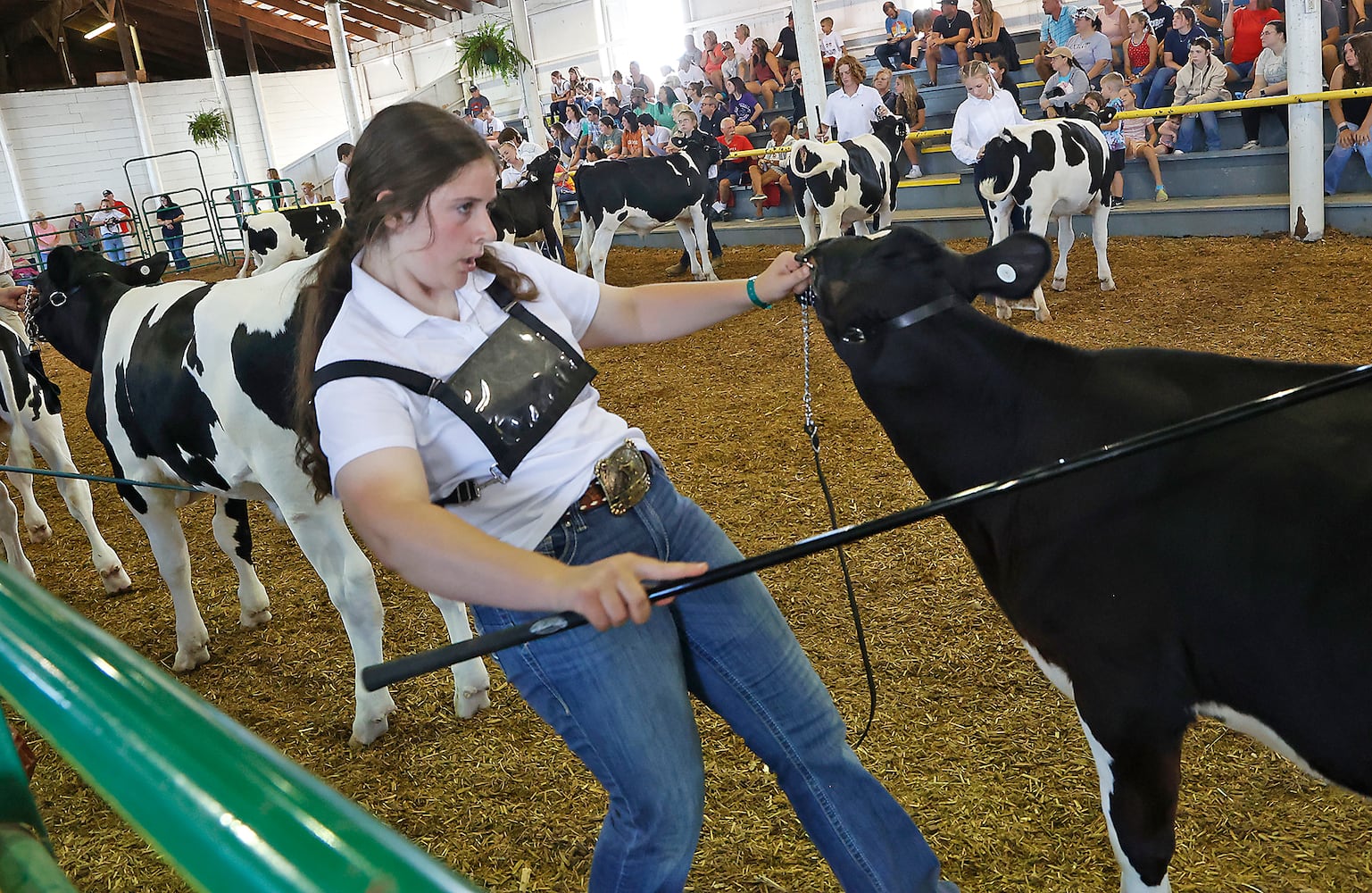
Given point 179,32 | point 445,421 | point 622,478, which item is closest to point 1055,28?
point 622,478

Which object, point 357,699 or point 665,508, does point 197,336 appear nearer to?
point 357,699

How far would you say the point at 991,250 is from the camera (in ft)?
6.94

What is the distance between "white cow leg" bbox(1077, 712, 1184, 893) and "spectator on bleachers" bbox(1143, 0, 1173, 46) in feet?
36.1

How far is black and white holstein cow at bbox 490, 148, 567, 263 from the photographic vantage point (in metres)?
11.6

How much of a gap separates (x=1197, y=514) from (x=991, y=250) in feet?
2.22

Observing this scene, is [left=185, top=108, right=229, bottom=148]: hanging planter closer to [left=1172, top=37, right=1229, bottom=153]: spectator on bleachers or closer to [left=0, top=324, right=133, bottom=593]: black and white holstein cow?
[left=1172, top=37, right=1229, bottom=153]: spectator on bleachers

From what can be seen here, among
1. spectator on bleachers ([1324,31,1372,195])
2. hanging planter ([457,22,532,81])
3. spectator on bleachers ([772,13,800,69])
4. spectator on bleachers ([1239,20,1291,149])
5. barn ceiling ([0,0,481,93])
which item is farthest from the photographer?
barn ceiling ([0,0,481,93])

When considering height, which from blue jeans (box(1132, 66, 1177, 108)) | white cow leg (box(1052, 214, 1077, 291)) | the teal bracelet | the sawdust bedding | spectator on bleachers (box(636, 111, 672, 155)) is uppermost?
spectator on bleachers (box(636, 111, 672, 155))

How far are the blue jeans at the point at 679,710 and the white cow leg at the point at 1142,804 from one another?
375 mm

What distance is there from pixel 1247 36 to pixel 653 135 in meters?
8.40

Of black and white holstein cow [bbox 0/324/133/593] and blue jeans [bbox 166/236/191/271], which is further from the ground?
blue jeans [bbox 166/236/191/271]

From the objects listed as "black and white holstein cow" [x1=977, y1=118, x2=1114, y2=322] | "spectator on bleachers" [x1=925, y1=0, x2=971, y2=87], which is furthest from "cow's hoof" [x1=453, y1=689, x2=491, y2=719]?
"spectator on bleachers" [x1=925, y1=0, x2=971, y2=87]

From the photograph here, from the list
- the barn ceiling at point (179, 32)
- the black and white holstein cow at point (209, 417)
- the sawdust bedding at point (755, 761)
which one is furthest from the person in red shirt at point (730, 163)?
the barn ceiling at point (179, 32)

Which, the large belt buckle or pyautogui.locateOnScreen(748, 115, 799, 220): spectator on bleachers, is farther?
pyautogui.locateOnScreen(748, 115, 799, 220): spectator on bleachers
